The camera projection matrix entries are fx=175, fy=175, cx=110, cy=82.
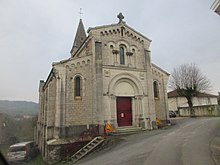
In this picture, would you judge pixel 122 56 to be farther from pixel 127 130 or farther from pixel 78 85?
pixel 127 130

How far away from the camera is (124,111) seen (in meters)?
17.1

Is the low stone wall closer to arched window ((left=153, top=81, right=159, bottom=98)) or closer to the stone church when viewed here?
the stone church


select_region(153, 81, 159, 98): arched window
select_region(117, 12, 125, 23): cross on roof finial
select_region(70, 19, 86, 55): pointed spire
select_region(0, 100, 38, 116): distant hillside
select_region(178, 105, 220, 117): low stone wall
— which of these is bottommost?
select_region(178, 105, 220, 117): low stone wall

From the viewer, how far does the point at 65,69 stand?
49.4 feet

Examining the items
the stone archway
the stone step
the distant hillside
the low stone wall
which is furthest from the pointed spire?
the low stone wall

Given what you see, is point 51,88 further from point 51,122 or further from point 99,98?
point 99,98

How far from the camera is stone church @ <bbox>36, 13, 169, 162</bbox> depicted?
14.7 meters

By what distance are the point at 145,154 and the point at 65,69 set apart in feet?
31.6

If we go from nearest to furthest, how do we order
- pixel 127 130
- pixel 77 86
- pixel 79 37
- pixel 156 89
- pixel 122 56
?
pixel 77 86
pixel 127 130
pixel 122 56
pixel 156 89
pixel 79 37

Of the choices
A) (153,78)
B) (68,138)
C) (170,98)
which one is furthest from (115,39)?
(170,98)

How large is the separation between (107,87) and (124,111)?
304 cm

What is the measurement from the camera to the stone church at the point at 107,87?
1468cm

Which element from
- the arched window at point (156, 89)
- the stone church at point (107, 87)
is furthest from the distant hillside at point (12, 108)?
the arched window at point (156, 89)

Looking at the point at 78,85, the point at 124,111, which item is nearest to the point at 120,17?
the point at 78,85
